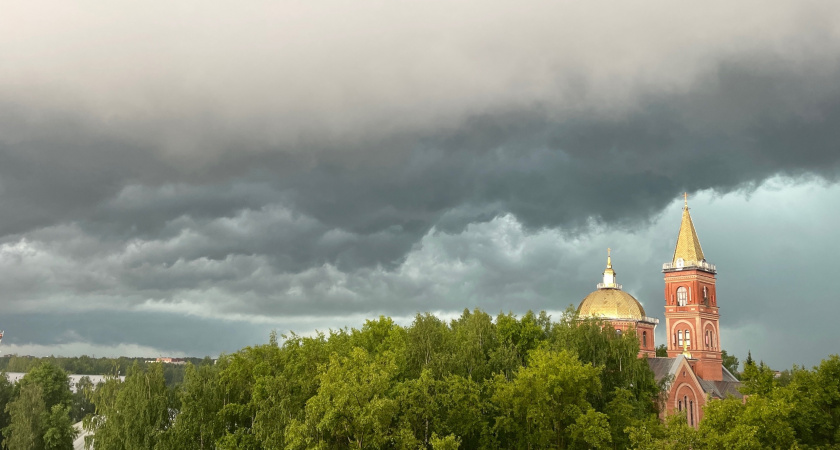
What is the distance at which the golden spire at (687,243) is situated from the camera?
386 ft

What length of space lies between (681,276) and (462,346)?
7287 cm

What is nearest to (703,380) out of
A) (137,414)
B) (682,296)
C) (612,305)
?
(682,296)

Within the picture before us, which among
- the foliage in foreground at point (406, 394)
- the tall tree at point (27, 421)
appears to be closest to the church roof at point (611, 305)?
the foliage in foreground at point (406, 394)

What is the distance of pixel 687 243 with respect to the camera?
118750 millimetres

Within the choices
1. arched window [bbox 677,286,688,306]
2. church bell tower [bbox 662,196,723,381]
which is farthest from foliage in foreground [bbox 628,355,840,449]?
arched window [bbox 677,286,688,306]

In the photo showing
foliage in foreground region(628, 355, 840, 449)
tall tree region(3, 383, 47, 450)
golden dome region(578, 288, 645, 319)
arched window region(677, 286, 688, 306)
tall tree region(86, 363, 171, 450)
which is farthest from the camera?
arched window region(677, 286, 688, 306)

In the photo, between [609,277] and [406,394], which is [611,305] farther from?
[406,394]

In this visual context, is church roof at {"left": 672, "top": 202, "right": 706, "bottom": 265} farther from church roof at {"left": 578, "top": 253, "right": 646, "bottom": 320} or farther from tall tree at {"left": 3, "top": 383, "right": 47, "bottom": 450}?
tall tree at {"left": 3, "top": 383, "right": 47, "bottom": 450}

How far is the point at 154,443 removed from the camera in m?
53.4

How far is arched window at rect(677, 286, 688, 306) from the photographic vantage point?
11681cm

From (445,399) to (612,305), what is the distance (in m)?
72.3

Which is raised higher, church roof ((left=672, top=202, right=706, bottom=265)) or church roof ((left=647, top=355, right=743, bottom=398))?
church roof ((left=672, top=202, right=706, bottom=265))

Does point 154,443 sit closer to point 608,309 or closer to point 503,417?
point 503,417

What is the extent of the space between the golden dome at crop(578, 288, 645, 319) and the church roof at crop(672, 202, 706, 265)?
1187cm
